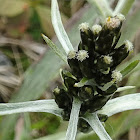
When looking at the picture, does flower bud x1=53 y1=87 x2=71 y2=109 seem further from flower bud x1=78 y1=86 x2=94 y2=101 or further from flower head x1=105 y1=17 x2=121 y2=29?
flower head x1=105 y1=17 x2=121 y2=29

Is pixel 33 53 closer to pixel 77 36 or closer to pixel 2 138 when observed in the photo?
pixel 77 36

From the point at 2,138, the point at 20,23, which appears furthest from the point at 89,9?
the point at 2,138

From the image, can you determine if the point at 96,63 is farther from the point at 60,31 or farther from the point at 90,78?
the point at 60,31

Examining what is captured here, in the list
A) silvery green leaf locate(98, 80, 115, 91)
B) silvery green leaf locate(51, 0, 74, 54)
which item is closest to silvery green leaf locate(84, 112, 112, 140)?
silvery green leaf locate(98, 80, 115, 91)

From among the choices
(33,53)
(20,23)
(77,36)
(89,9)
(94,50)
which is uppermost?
(20,23)

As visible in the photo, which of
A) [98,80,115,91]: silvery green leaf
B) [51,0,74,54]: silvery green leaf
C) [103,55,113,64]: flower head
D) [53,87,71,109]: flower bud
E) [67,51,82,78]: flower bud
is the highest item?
[51,0,74,54]: silvery green leaf

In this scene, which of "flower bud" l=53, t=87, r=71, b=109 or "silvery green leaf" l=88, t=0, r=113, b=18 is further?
"silvery green leaf" l=88, t=0, r=113, b=18

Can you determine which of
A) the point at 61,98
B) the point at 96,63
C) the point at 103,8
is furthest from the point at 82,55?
the point at 103,8
